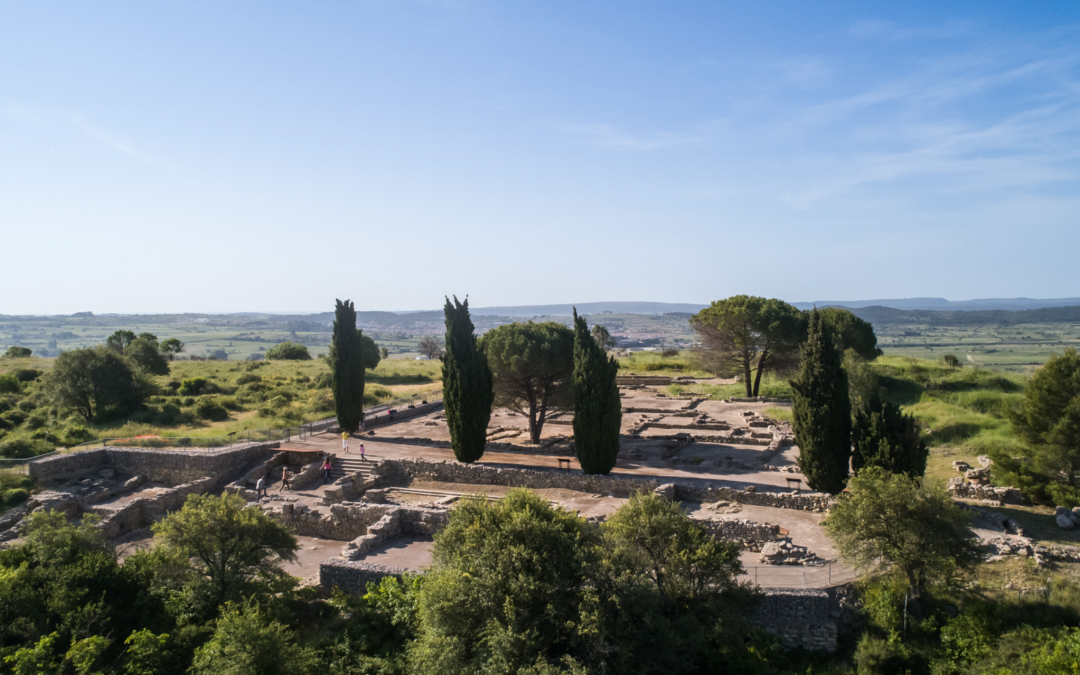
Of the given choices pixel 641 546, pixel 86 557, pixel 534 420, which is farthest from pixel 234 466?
pixel 641 546

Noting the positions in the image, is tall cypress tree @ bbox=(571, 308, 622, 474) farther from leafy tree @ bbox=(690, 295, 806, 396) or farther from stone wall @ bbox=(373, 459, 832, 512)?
leafy tree @ bbox=(690, 295, 806, 396)

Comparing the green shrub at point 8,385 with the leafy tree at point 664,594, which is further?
the green shrub at point 8,385

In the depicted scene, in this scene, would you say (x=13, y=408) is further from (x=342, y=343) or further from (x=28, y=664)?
(x=28, y=664)

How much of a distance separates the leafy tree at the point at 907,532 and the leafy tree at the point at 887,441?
4.14m

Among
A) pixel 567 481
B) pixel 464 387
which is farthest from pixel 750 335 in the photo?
pixel 464 387

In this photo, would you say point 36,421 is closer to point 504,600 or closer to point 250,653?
point 250,653

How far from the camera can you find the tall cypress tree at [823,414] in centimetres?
2267

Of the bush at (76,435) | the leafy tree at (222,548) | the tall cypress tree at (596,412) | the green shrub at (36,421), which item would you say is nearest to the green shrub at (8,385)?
the green shrub at (36,421)

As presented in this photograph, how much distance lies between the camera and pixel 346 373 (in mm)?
34781

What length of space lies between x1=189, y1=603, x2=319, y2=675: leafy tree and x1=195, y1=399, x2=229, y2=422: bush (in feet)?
97.2

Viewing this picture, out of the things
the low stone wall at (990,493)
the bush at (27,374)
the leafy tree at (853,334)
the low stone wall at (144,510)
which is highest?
the leafy tree at (853,334)

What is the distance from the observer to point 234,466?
30141 millimetres

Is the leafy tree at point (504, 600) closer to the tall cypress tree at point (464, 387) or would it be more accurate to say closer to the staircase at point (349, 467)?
the tall cypress tree at point (464, 387)

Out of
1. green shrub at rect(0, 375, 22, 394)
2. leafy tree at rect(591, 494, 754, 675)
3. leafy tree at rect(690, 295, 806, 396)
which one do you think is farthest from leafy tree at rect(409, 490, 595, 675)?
green shrub at rect(0, 375, 22, 394)
